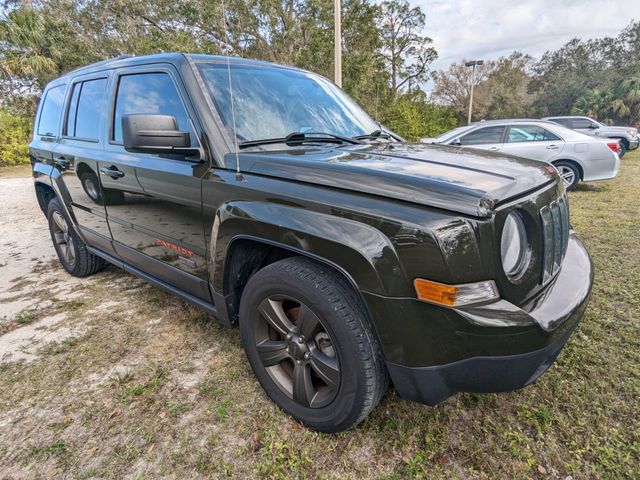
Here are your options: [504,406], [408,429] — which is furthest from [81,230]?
[504,406]

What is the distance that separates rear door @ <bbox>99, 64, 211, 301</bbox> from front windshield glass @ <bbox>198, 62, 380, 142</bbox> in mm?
224

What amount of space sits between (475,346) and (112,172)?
265 cm

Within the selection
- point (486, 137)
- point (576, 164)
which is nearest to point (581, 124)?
point (576, 164)

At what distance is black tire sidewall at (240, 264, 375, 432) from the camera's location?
5.30 ft

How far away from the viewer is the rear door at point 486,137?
8039 millimetres

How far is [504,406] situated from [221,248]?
180cm

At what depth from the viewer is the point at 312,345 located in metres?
1.84

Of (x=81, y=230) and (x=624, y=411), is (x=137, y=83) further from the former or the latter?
(x=624, y=411)

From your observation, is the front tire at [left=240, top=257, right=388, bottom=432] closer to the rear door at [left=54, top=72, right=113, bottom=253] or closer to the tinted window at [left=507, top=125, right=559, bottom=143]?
the rear door at [left=54, top=72, right=113, bottom=253]

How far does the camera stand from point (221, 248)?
6.71ft

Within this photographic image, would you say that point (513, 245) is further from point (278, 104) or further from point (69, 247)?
point (69, 247)

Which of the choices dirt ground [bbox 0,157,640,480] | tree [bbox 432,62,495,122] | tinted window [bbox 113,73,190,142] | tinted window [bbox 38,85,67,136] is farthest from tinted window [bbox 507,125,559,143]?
tree [bbox 432,62,495,122]

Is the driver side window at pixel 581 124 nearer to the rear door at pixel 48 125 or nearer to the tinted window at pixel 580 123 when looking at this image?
the tinted window at pixel 580 123

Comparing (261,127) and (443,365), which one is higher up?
(261,127)
